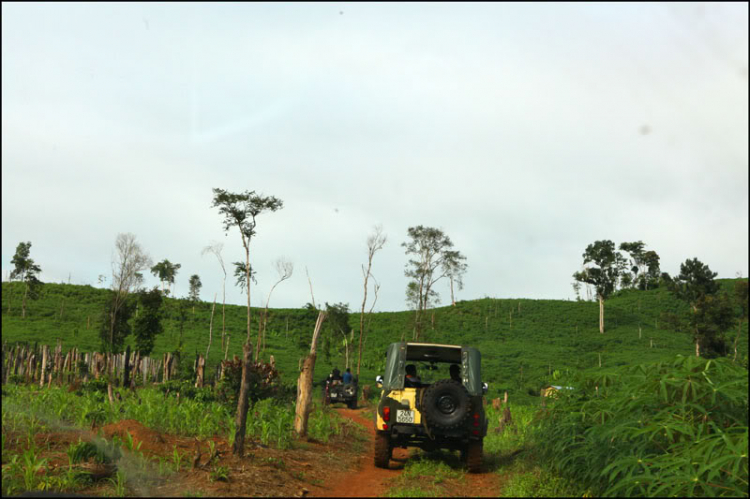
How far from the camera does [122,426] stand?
9.38 meters

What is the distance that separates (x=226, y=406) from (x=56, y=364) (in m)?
17.0

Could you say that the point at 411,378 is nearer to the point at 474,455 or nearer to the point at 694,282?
the point at 474,455

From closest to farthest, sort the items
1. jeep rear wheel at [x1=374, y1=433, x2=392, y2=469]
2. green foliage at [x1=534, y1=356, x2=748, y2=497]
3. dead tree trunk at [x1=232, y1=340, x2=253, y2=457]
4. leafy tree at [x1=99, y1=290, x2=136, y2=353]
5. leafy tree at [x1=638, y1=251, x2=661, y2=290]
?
green foliage at [x1=534, y1=356, x2=748, y2=497], dead tree trunk at [x1=232, y1=340, x2=253, y2=457], jeep rear wheel at [x1=374, y1=433, x2=392, y2=469], leafy tree at [x1=99, y1=290, x2=136, y2=353], leafy tree at [x1=638, y1=251, x2=661, y2=290]

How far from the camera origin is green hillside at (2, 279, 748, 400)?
41094mm

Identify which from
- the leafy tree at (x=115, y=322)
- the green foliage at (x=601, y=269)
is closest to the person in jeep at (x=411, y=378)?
the leafy tree at (x=115, y=322)

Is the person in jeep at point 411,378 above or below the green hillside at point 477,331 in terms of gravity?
above

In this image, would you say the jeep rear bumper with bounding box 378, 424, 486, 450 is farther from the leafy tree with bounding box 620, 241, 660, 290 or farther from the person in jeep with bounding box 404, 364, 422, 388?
the leafy tree with bounding box 620, 241, 660, 290

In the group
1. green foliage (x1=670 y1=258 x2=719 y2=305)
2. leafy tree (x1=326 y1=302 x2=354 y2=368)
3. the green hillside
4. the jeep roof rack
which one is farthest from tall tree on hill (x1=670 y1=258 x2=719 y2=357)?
the jeep roof rack

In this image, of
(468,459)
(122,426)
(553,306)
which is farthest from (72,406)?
(553,306)

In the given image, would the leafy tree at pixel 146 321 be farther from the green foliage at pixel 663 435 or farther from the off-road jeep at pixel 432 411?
the green foliage at pixel 663 435

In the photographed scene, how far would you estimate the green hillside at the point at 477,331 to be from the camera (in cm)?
4109

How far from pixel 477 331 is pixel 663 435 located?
52722mm

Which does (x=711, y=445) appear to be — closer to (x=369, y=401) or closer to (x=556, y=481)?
(x=556, y=481)

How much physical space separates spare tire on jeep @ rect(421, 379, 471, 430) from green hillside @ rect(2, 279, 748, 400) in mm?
25026
